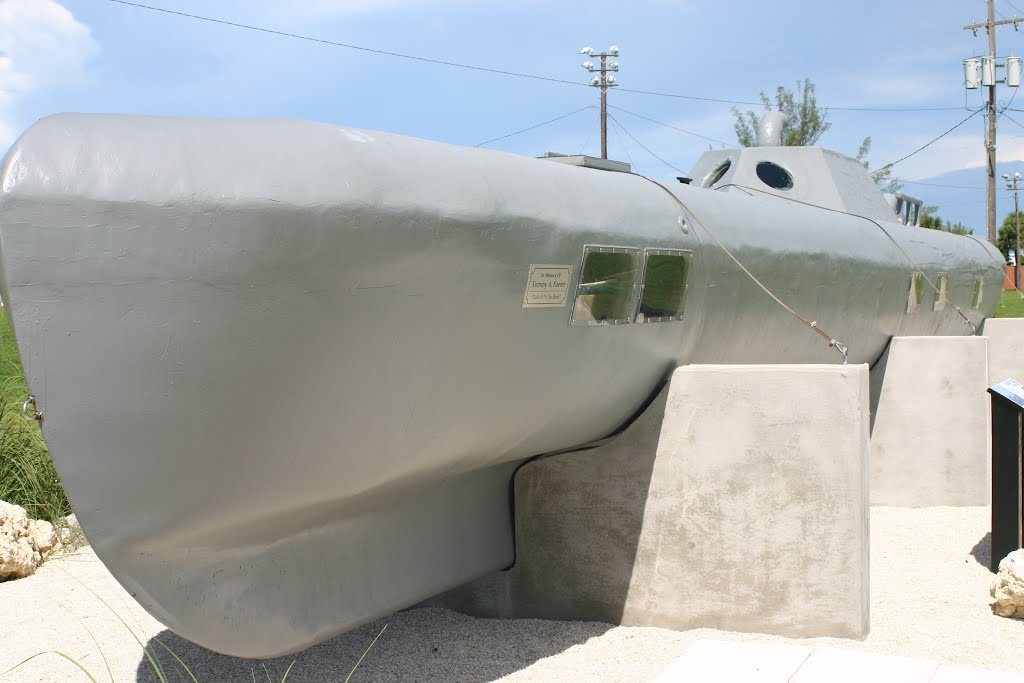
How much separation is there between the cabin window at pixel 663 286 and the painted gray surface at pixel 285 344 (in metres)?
0.12

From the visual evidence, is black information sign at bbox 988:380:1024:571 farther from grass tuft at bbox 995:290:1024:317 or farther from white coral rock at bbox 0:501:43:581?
grass tuft at bbox 995:290:1024:317

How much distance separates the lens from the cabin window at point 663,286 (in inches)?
175

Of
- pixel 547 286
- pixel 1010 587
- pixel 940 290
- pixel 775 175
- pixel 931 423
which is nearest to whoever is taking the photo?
pixel 547 286

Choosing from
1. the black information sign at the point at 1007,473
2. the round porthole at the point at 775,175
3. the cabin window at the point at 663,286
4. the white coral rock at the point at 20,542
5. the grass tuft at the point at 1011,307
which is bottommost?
the grass tuft at the point at 1011,307

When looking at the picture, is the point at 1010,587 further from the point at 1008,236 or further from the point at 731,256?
the point at 1008,236

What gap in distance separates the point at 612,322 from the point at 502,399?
70cm

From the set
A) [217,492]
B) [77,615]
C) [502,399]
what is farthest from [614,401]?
[77,615]

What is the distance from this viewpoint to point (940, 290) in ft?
28.7

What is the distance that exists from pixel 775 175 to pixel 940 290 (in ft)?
6.00

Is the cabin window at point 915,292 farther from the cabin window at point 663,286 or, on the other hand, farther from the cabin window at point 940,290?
the cabin window at point 663,286

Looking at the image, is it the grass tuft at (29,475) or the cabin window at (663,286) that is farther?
the grass tuft at (29,475)

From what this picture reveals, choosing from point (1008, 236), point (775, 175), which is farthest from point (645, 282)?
point (1008, 236)

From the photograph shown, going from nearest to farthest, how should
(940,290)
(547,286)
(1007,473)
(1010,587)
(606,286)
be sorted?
(547,286)
(606,286)
(1010,587)
(1007,473)
(940,290)

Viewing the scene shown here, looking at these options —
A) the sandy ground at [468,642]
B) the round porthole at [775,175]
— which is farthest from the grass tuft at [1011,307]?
the sandy ground at [468,642]
